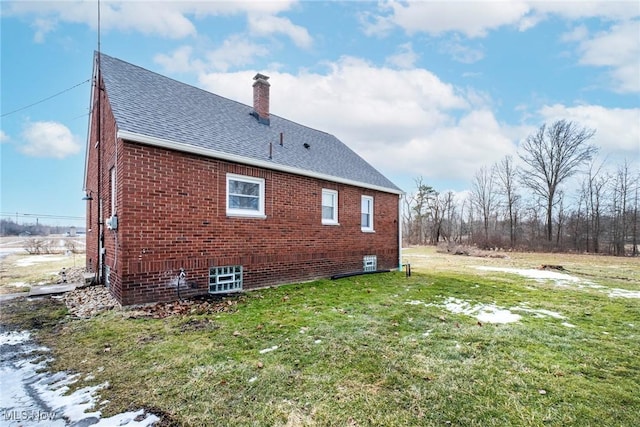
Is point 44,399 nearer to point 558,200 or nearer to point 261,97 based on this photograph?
point 261,97

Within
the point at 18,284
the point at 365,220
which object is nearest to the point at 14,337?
the point at 18,284

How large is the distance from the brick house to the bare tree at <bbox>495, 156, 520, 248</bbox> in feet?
89.3

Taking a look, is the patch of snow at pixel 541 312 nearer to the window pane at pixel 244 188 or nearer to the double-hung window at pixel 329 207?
the double-hung window at pixel 329 207

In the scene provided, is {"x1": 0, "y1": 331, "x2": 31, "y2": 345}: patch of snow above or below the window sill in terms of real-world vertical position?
below

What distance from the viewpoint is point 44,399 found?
2.83 meters

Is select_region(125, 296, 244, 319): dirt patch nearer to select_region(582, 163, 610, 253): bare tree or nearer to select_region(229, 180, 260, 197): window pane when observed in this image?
select_region(229, 180, 260, 197): window pane

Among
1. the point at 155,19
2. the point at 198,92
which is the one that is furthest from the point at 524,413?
the point at 155,19

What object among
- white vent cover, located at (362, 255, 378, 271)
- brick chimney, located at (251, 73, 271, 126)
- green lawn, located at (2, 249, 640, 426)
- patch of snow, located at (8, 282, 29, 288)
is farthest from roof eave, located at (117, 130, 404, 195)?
patch of snow, located at (8, 282, 29, 288)

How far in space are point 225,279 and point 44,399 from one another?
4723 mm

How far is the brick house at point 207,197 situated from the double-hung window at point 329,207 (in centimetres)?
4

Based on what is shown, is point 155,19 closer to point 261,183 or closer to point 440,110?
point 261,183

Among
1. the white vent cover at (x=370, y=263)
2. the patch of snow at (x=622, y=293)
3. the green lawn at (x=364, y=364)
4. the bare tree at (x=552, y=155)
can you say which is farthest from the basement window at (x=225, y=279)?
the bare tree at (x=552, y=155)

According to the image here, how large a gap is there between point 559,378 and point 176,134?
793 centimetres

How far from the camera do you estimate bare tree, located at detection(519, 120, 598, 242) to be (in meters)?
28.7
